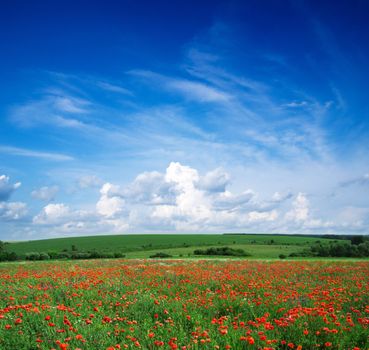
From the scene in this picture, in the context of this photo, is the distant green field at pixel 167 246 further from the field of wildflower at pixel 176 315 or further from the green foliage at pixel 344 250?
the field of wildflower at pixel 176 315

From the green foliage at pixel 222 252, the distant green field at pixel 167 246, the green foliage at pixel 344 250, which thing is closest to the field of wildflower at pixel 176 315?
the distant green field at pixel 167 246

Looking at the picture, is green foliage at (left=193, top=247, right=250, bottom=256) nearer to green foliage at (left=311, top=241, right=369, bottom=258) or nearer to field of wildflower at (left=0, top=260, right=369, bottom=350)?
green foliage at (left=311, top=241, right=369, bottom=258)

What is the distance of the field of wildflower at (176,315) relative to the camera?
751 centimetres

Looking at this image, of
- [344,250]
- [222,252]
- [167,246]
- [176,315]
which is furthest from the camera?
[167,246]

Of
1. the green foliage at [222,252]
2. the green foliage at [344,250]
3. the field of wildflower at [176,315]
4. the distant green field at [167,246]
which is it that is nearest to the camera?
the field of wildflower at [176,315]

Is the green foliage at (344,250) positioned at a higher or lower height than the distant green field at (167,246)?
higher

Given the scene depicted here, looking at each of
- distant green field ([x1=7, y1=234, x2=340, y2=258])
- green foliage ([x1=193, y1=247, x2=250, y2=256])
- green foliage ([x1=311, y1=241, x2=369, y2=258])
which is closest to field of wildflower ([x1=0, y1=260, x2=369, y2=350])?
distant green field ([x1=7, y1=234, x2=340, y2=258])

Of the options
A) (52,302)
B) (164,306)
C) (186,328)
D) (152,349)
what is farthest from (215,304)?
(52,302)

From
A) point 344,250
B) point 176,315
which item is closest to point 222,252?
point 344,250

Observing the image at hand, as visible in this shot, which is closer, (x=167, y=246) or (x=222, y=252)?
(x=222, y=252)

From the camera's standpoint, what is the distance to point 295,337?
25.9ft

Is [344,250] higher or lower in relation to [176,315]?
lower

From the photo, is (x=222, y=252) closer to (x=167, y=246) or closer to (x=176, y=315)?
(x=167, y=246)

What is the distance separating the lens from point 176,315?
31.4 feet
